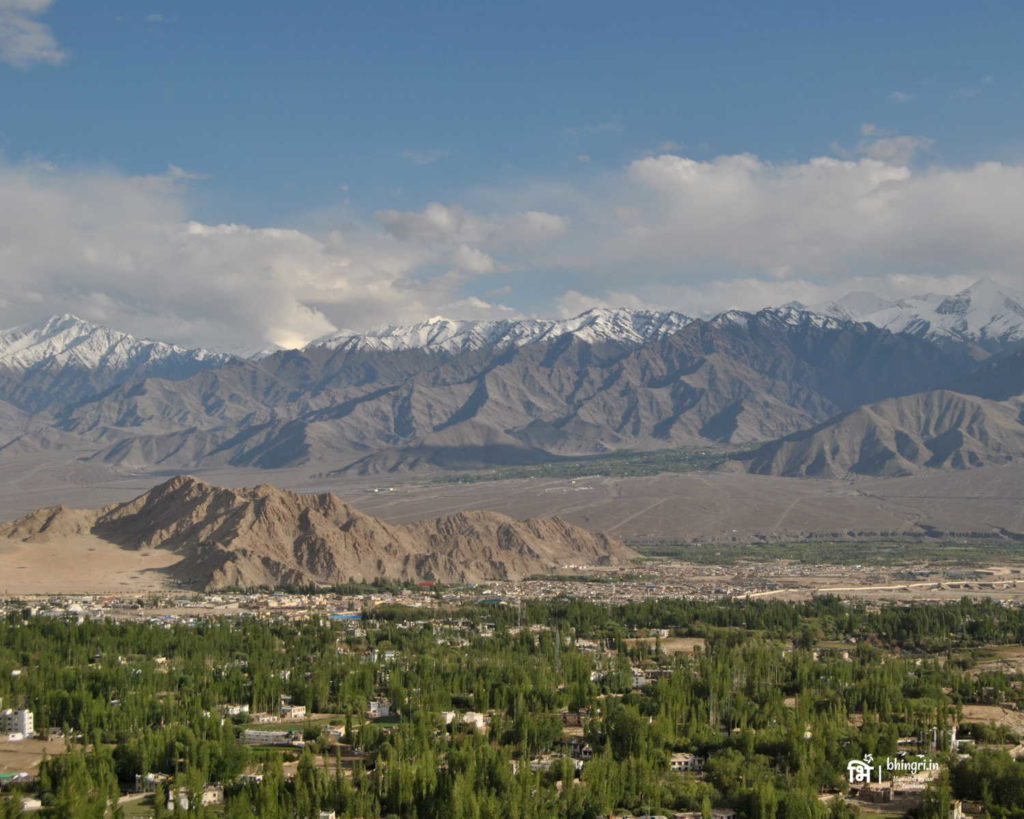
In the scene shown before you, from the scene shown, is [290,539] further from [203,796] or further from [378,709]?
[203,796]

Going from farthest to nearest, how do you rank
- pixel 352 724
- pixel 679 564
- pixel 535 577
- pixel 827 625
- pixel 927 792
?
pixel 679 564
pixel 535 577
pixel 827 625
pixel 352 724
pixel 927 792

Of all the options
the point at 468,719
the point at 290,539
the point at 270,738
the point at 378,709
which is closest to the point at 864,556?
the point at 290,539

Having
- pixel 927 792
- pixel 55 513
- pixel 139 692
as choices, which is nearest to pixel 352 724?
pixel 139 692

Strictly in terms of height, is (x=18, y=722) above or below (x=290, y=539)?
below

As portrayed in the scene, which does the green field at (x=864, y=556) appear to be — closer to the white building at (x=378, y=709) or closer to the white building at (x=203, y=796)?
the white building at (x=378, y=709)

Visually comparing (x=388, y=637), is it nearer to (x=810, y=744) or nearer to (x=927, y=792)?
(x=810, y=744)

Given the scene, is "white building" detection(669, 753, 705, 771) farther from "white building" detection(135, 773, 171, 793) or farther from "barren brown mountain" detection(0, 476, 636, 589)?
"barren brown mountain" detection(0, 476, 636, 589)

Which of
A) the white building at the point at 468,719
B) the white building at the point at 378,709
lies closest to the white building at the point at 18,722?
the white building at the point at 378,709
